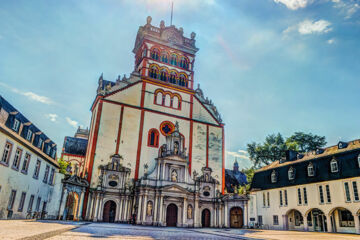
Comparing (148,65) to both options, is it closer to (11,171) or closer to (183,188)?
(183,188)

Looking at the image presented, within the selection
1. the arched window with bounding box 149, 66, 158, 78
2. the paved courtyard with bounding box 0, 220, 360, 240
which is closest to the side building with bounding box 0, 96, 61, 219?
the paved courtyard with bounding box 0, 220, 360, 240

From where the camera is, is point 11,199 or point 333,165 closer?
point 11,199

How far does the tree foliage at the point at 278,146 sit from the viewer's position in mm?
44375

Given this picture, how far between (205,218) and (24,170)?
2192 centimetres

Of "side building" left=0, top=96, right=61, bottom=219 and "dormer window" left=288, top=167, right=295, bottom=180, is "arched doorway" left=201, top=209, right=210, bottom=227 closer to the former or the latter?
"dormer window" left=288, top=167, right=295, bottom=180

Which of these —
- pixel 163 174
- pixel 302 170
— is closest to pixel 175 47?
pixel 163 174

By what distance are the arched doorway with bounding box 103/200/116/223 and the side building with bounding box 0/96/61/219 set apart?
529cm

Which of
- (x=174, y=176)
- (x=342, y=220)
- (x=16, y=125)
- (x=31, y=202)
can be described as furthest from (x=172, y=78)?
(x=342, y=220)

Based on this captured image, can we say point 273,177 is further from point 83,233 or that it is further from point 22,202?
point 83,233

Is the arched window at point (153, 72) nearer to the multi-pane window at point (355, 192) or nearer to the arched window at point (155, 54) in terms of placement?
the arched window at point (155, 54)

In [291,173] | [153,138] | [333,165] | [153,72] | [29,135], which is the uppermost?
[153,72]

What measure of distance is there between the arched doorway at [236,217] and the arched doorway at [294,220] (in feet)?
18.1

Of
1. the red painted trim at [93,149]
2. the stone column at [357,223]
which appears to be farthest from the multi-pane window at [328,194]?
the red painted trim at [93,149]

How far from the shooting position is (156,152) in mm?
35906
